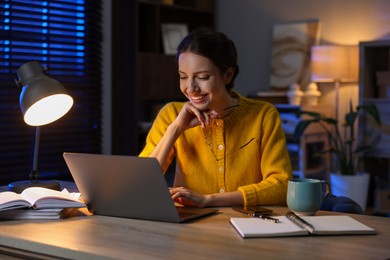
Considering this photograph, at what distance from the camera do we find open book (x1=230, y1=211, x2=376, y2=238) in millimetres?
1464

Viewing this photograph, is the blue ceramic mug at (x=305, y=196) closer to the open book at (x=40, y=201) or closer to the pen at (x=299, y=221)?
the pen at (x=299, y=221)

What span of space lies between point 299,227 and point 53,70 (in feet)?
10.7

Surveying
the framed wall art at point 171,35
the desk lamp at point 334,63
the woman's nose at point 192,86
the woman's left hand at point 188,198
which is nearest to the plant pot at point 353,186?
the desk lamp at point 334,63

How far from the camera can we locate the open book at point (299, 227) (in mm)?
1464

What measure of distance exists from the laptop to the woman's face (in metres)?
0.42

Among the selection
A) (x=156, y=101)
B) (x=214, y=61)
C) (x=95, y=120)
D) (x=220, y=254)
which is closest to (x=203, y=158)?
(x=214, y=61)

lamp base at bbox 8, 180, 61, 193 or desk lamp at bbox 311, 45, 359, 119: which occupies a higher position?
desk lamp at bbox 311, 45, 359, 119

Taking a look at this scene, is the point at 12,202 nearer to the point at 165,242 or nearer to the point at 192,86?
the point at 165,242

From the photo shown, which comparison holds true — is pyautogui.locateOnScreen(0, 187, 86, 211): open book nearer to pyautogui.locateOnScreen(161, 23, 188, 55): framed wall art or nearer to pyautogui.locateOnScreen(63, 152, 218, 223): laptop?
pyautogui.locateOnScreen(63, 152, 218, 223): laptop

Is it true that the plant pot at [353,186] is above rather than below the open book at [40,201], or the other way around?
below

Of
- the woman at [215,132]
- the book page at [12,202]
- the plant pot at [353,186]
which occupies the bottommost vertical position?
the plant pot at [353,186]

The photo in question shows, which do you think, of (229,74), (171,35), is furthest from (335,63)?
(229,74)

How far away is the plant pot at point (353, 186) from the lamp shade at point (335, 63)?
740 mm

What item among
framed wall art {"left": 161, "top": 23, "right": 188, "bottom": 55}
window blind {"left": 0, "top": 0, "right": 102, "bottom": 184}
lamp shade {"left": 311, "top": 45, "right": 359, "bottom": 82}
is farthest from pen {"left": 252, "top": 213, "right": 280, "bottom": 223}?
framed wall art {"left": 161, "top": 23, "right": 188, "bottom": 55}
